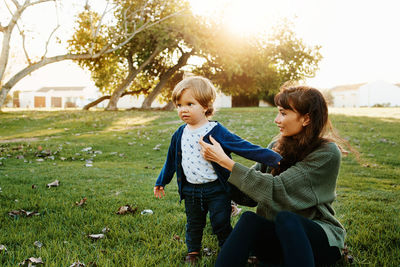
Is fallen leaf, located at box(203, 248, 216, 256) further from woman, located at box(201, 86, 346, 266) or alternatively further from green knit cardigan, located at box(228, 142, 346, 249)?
green knit cardigan, located at box(228, 142, 346, 249)

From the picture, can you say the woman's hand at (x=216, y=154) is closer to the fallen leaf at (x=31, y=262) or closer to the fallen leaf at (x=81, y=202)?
the fallen leaf at (x=31, y=262)

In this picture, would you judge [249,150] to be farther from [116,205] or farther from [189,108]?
[116,205]

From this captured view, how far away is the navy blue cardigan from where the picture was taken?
2.71 m

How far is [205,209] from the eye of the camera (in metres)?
3.17

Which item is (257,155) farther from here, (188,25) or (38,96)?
(38,96)

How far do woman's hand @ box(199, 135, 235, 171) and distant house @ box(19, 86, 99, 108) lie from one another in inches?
3197

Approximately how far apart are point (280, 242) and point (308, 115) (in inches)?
39.6

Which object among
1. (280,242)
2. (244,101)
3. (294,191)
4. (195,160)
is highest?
(244,101)

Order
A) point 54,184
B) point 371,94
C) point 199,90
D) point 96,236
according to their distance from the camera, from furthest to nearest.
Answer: point 371,94 → point 54,184 → point 96,236 → point 199,90

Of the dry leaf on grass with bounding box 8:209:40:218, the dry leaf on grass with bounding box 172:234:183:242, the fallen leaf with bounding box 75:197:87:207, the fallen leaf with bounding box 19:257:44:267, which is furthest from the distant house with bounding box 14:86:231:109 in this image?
the fallen leaf with bounding box 19:257:44:267

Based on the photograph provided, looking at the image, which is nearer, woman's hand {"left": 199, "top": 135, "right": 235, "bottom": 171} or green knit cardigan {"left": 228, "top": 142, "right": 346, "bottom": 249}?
green knit cardigan {"left": 228, "top": 142, "right": 346, "bottom": 249}

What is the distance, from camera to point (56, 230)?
3.72 meters

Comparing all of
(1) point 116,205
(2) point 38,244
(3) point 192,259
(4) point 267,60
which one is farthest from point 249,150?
(4) point 267,60

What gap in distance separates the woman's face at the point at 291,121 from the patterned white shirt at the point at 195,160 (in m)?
0.63
